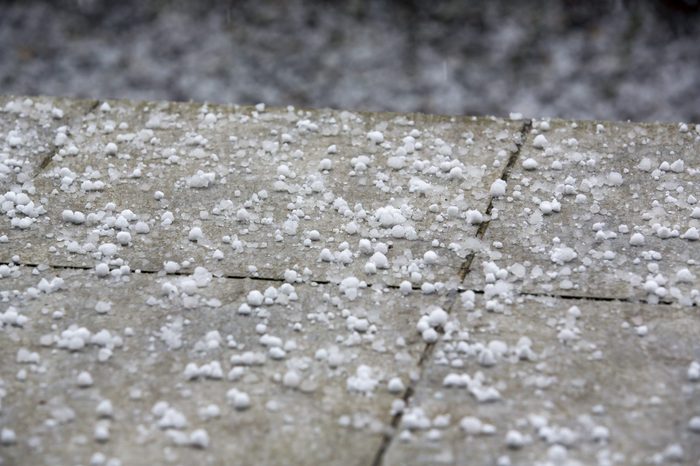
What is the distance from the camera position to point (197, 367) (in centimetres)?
167

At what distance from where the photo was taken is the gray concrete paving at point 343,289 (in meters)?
1.53

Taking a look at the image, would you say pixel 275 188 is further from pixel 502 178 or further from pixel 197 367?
pixel 197 367

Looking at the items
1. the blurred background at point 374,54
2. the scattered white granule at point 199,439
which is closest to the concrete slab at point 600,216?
the scattered white granule at point 199,439

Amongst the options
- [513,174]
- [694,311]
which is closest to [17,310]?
[513,174]

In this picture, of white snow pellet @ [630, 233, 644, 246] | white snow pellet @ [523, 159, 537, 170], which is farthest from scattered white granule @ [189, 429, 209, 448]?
white snow pellet @ [523, 159, 537, 170]

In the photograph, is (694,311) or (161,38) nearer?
(694,311)

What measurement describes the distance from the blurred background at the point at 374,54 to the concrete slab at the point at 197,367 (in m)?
2.58

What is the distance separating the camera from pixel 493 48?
481 centimetres

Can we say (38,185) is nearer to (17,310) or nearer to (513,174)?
(17,310)

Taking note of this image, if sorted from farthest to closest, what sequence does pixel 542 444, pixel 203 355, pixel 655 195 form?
pixel 655 195 < pixel 203 355 < pixel 542 444

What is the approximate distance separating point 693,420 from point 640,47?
3.66 metres

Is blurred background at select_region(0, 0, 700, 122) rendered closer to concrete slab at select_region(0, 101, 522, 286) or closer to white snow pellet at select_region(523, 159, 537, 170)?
concrete slab at select_region(0, 101, 522, 286)

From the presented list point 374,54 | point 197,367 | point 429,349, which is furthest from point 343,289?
point 374,54

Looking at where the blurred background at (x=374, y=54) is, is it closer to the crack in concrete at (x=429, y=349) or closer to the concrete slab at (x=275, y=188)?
the concrete slab at (x=275, y=188)
